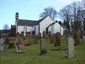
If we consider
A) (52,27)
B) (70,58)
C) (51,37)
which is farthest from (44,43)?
(52,27)

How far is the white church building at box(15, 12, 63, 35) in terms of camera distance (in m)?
77.4

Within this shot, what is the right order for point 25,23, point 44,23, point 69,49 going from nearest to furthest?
1. point 69,49
2. point 44,23
3. point 25,23

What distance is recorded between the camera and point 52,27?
77.6m

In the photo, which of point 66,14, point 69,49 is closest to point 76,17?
point 66,14

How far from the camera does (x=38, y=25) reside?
82812mm

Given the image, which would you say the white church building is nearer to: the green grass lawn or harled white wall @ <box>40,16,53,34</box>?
harled white wall @ <box>40,16,53,34</box>

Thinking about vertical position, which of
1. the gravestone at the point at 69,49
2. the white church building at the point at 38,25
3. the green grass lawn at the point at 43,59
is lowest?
the green grass lawn at the point at 43,59

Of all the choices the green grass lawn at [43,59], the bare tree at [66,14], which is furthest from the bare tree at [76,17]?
the green grass lawn at [43,59]

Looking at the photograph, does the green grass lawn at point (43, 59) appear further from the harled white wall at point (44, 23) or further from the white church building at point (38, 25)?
the harled white wall at point (44, 23)

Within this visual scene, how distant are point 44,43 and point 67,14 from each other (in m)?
81.8

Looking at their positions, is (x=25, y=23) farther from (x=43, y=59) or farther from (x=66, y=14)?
(x=43, y=59)

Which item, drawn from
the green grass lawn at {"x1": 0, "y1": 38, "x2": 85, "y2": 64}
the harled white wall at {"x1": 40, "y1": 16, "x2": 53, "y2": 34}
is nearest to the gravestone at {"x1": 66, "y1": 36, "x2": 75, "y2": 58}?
the green grass lawn at {"x1": 0, "y1": 38, "x2": 85, "y2": 64}

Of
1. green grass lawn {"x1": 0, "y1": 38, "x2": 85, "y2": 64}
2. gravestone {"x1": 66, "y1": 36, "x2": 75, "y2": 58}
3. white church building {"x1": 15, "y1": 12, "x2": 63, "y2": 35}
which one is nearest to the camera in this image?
green grass lawn {"x1": 0, "y1": 38, "x2": 85, "y2": 64}

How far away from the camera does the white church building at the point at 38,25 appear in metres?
77.4
